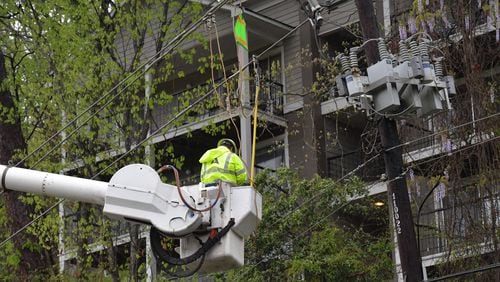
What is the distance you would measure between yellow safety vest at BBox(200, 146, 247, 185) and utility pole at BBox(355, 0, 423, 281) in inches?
162

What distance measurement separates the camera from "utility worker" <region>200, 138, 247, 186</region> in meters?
11.0

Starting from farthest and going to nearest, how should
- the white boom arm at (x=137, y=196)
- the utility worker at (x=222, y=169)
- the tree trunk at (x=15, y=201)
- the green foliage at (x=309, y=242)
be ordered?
the tree trunk at (x=15, y=201), the green foliage at (x=309, y=242), the utility worker at (x=222, y=169), the white boom arm at (x=137, y=196)

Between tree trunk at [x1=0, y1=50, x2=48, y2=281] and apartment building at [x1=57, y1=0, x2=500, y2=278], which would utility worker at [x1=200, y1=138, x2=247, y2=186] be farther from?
tree trunk at [x1=0, y1=50, x2=48, y2=281]

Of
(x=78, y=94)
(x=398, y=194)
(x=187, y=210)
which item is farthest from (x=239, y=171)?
(x=78, y=94)

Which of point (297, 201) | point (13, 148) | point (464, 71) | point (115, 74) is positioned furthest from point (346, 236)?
point (13, 148)

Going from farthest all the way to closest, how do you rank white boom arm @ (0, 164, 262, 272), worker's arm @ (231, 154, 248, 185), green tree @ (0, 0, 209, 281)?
green tree @ (0, 0, 209, 281) < worker's arm @ (231, 154, 248, 185) < white boom arm @ (0, 164, 262, 272)

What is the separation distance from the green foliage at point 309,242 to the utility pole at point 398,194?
20.4 ft

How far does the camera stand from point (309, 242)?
871 inches

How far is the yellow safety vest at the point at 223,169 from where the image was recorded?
1103cm

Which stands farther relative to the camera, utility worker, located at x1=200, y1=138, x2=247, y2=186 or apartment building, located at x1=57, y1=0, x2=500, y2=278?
apartment building, located at x1=57, y1=0, x2=500, y2=278

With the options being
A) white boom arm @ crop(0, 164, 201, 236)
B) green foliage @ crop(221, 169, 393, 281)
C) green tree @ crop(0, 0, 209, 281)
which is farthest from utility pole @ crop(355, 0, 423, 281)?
green tree @ crop(0, 0, 209, 281)

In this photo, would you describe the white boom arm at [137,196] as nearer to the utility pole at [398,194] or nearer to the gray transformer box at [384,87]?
the gray transformer box at [384,87]

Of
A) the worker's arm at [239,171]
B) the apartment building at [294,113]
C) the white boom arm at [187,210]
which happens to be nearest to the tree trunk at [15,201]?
the apartment building at [294,113]

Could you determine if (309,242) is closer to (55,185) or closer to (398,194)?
(398,194)
